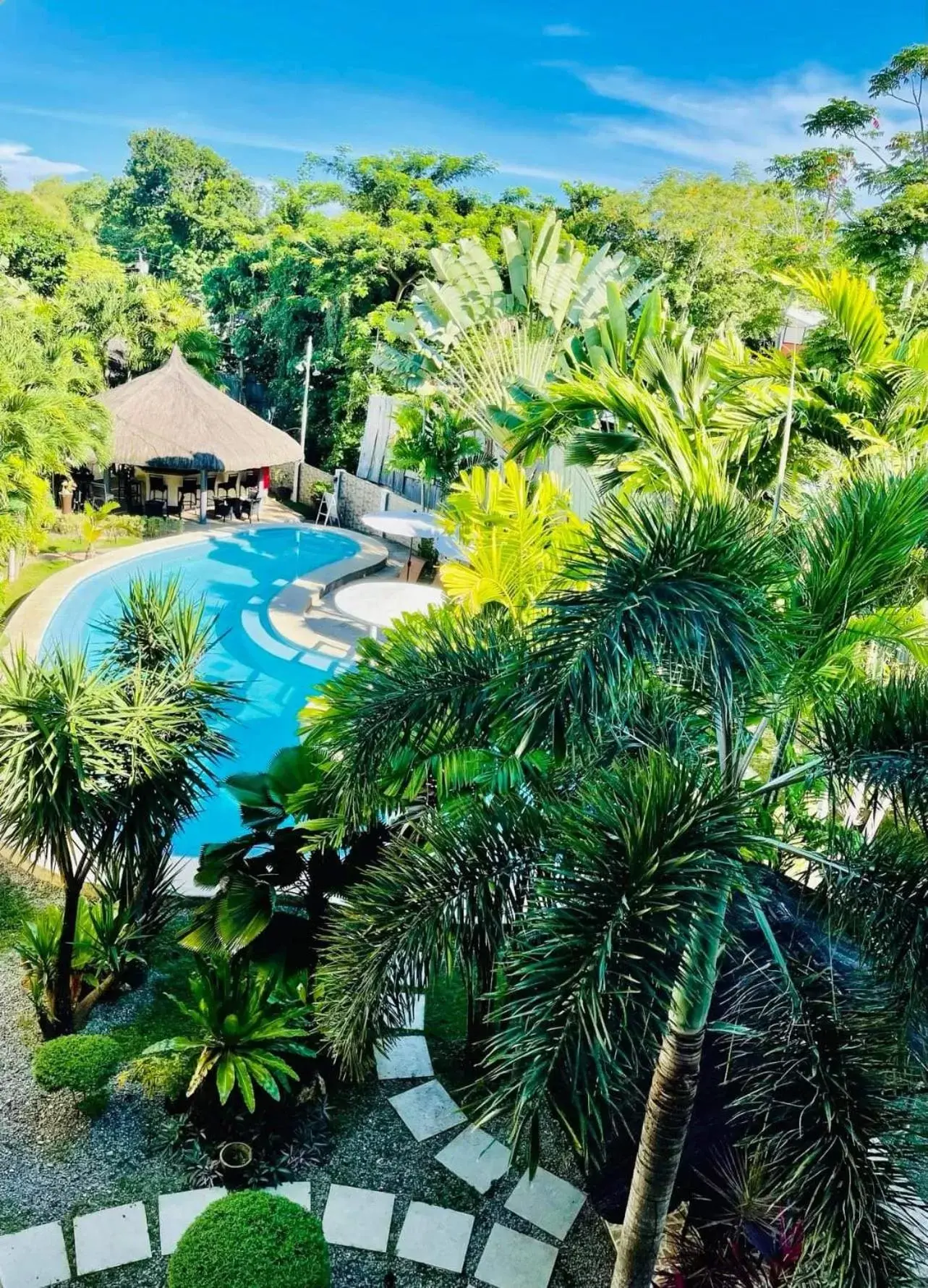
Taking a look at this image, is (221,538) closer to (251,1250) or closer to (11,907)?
(11,907)

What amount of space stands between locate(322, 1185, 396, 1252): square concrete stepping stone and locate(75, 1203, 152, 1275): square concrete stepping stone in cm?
97

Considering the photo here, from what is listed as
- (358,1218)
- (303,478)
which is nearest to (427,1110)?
(358,1218)

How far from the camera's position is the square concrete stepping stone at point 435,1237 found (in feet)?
16.1

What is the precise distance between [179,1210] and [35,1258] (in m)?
0.72

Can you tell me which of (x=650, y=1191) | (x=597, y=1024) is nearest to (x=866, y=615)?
(x=597, y=1024)

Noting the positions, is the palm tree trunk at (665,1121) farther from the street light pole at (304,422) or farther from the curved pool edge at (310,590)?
the street light pole at (304,422)

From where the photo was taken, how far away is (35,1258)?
15.4ft

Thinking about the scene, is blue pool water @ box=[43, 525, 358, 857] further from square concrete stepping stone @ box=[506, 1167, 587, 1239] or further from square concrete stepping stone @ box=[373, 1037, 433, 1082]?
square concrete stepping stone @ box=[506, 1167, 587, 1239]

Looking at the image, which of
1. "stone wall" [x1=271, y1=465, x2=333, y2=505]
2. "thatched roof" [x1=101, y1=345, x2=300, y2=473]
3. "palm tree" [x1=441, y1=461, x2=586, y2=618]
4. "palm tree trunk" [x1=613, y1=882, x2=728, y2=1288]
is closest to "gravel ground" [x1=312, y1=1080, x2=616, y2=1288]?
"palm tree trunk" [x1=613, y1=882, x2=728, y2=1288]

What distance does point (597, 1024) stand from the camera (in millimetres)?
2676

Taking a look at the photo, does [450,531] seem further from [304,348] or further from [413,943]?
[304,348]

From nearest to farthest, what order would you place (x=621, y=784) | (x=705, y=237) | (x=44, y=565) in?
1. (x=621, y=784)
2. (x=44, y=565)
3. (x=705, y=237)

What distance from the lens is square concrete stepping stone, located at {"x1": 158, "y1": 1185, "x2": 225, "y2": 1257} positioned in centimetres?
489

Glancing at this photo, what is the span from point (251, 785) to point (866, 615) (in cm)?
405
